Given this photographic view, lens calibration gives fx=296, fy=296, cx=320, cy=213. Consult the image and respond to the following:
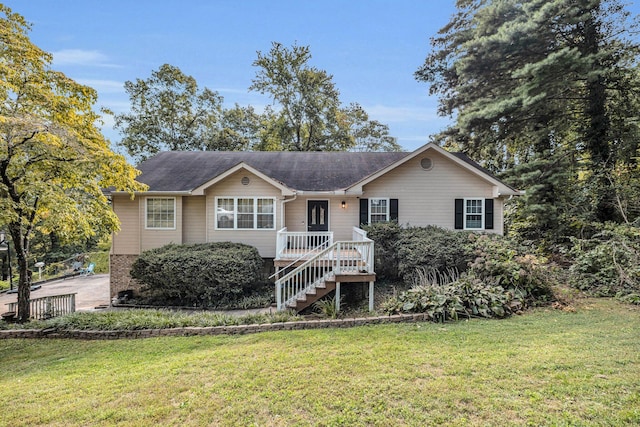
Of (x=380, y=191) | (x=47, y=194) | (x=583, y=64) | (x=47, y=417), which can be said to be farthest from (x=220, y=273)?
(x=583, y=64)

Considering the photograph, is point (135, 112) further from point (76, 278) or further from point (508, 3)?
point (508, 3)

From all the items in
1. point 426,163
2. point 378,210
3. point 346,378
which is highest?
point 426,163

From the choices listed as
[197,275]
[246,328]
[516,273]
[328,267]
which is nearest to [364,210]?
[328,267]

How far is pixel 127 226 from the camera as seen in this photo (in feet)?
40.4

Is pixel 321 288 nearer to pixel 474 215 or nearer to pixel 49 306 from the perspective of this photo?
pixel 474 215

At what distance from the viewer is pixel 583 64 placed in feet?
37.5

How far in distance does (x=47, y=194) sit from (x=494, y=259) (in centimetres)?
1190

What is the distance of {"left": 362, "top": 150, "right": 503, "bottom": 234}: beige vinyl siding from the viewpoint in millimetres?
12594

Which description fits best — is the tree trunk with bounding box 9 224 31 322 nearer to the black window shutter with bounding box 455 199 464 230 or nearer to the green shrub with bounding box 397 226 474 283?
the green shrub with bounding box 397 226 474 283

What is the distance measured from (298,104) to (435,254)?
20.5 m

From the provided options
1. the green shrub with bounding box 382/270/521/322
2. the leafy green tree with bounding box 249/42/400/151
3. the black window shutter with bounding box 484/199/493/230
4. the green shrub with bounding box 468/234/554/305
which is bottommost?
the green shrub with bounding box 382/270/521/322

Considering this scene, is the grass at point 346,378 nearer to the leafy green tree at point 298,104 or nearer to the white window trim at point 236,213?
the white window trim at point 236,213

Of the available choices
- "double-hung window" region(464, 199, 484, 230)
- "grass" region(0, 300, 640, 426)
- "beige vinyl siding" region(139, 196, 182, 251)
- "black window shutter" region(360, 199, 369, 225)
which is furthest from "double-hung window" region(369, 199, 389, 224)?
"beige vinyl siding" region(139, 196, 182, 251)

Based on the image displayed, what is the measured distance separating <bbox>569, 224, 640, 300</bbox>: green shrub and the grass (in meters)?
2.80
